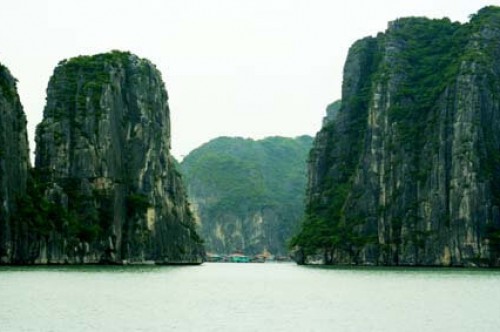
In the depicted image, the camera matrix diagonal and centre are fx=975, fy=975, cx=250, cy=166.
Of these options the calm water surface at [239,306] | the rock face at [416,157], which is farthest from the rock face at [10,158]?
the rock face at [416,157]

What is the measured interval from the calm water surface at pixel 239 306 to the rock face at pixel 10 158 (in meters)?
24.9

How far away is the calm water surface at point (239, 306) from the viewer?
4878cm

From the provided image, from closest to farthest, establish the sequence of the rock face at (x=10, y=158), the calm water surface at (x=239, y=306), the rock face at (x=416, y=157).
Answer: the calm water surface at (x=239, y=306) < the rock face at (x=10, y=158) < the rock face at (x=416, y=157)

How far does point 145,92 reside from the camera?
16562cm

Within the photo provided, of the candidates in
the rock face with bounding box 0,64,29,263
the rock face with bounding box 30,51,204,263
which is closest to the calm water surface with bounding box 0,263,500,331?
the rock face with bounding box 0,64,29,263

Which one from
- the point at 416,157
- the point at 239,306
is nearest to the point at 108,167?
the point at 416,157

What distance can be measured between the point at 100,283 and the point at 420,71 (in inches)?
4270

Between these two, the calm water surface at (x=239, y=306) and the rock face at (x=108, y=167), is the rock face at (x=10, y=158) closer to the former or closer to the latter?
the rock face at (x=108, y=167)

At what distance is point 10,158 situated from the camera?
120 meters

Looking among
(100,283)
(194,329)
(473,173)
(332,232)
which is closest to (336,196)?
(332,232)

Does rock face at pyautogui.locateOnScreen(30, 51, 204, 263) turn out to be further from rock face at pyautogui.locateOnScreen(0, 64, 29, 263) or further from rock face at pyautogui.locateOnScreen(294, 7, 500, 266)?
rock face at pyautogui.locateOnScreen(294, 7, 500, 266)

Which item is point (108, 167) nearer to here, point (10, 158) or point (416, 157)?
point (10, 158)

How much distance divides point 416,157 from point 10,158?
243 ft

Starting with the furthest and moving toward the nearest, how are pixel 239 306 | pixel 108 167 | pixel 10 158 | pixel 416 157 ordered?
pixel 416 157
pixel 108 167
pixel 10 158
pixel 239 306
